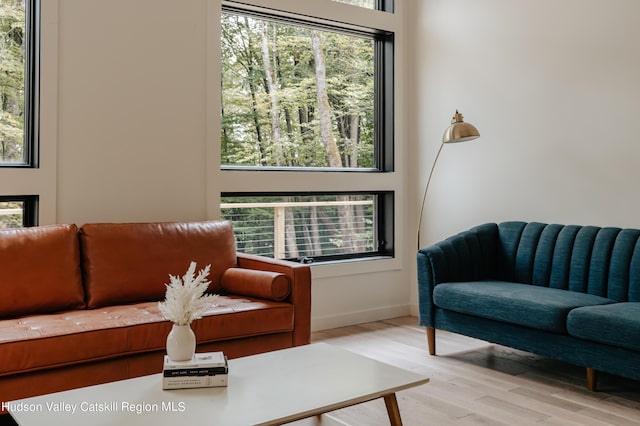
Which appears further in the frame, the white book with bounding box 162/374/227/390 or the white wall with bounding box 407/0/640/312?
the white wall with bounding box 407/0/640/312

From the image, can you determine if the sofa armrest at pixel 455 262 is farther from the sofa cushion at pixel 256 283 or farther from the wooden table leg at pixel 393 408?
the wooden table leg at pixel 393 408

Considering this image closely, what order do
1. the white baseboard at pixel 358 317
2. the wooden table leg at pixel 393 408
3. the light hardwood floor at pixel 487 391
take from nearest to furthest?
the wooden table leg at pixel 393 408 < the light hardwood floor at pixel 487 391 < the white baseboard at pixel 358 317

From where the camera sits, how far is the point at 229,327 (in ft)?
10.2

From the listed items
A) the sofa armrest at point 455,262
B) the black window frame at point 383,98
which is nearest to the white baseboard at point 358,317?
the sofa armrest at point 455,262

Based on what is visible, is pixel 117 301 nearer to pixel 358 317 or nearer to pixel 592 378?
pixel 358 317

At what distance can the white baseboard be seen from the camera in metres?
4.66

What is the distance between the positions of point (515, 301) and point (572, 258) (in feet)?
2.00

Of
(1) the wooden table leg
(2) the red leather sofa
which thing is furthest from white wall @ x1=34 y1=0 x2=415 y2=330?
(1) the wooden table leg

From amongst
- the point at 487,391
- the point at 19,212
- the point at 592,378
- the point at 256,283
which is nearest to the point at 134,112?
the point at 19,212

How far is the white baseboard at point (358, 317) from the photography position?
4660 mm

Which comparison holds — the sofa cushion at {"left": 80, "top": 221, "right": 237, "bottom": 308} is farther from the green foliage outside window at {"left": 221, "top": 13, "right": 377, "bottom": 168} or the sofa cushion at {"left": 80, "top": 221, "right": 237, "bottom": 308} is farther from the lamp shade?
the lamp shade

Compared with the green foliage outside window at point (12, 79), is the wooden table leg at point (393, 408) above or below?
below

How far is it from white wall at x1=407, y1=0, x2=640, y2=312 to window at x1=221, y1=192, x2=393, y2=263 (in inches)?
17.0

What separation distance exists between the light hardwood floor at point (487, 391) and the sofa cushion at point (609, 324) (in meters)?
0.34
